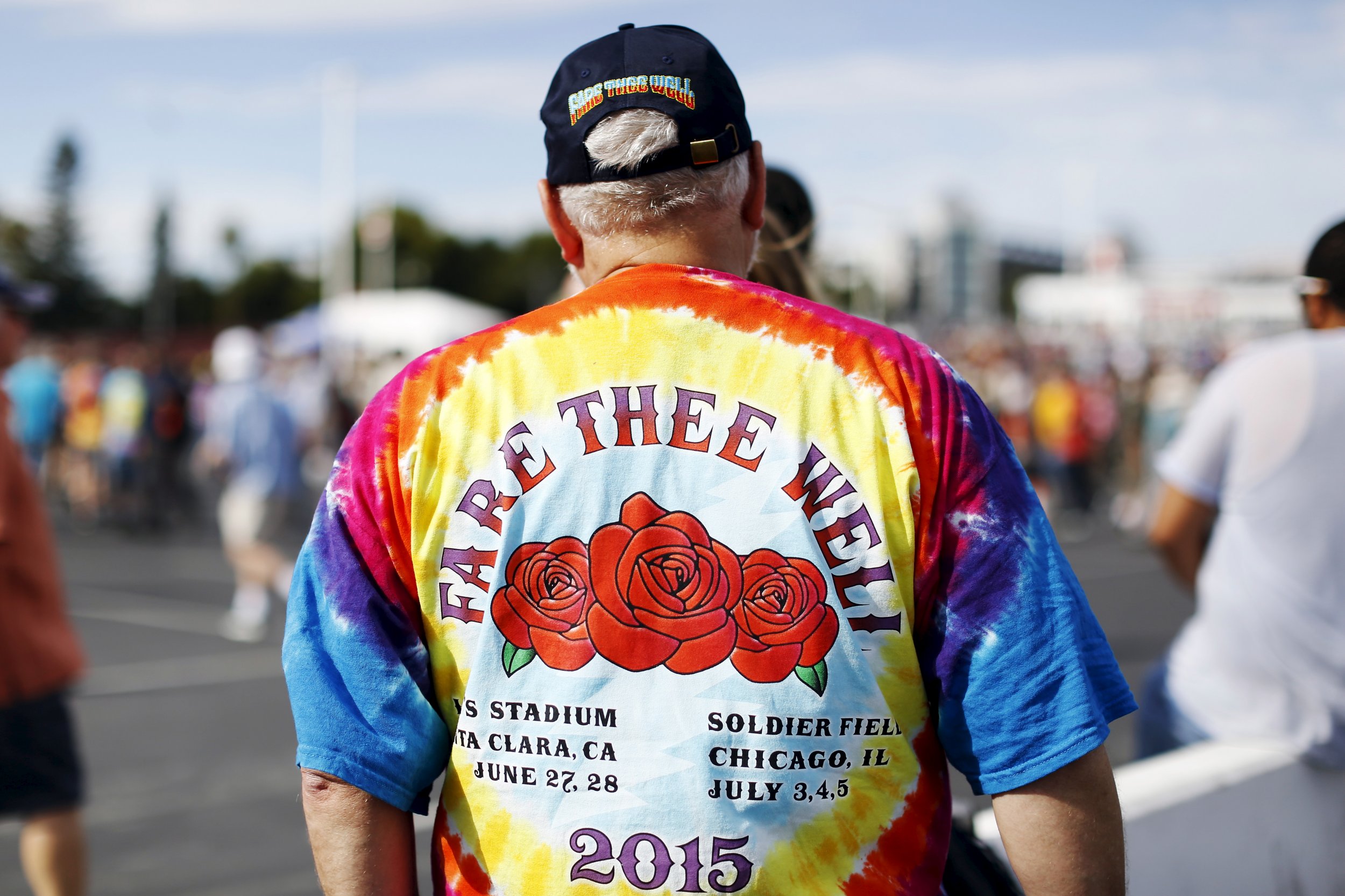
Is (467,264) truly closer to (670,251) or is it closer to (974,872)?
(974,872)

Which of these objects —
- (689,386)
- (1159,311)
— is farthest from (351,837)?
(1159,311)

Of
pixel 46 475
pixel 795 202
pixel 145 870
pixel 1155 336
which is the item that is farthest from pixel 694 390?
pixel 1155 336

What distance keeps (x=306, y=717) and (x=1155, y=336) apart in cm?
4498

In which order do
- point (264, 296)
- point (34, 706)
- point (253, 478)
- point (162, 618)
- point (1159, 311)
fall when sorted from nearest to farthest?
point (34, 706), point (253, 478), point (162, 618), point (1159, 311), point (264, 296)

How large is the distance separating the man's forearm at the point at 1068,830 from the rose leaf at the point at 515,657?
527 mm

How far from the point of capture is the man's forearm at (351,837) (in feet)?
4.56

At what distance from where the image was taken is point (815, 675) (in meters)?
1.33

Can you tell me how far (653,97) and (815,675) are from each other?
651 millimetres

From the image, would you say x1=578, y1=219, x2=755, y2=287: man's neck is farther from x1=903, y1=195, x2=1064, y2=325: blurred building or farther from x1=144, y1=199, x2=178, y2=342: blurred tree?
x1=903, y1=195, x2=1064, y2=325: blurred building

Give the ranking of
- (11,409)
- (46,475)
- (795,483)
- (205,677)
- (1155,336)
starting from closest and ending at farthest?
(795,483), (11,409), (205,677), (46,475), (1155,336)

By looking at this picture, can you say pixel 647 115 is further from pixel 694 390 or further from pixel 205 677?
pixel 205 677

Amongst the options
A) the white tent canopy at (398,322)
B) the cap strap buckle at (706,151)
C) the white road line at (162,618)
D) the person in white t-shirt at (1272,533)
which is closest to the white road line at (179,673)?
the white road line at (162,618)

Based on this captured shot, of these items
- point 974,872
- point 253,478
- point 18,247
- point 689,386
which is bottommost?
point 18,247

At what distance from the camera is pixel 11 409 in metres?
3.54
